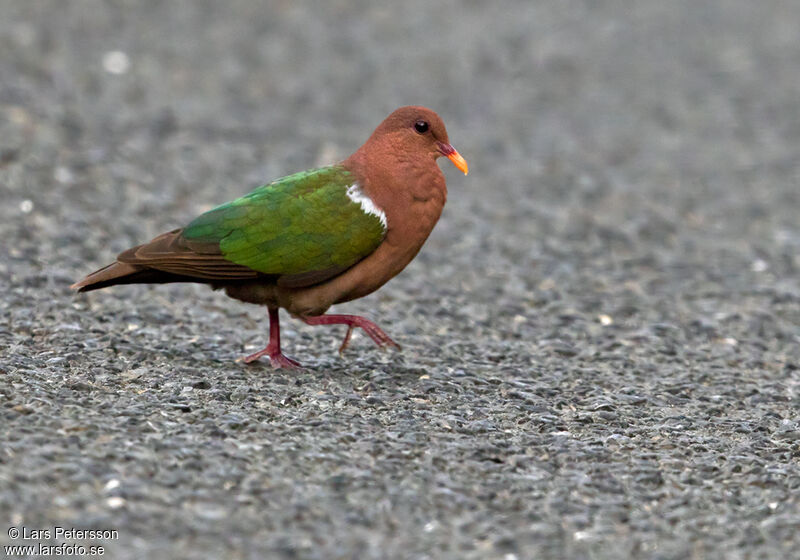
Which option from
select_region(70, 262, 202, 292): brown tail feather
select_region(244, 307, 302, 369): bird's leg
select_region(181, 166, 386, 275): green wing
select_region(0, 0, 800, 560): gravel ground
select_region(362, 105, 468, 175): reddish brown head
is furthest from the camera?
select_region(244, 307, 302, 369): bird's leg

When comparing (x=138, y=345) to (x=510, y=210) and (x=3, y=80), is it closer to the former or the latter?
(x=510, y=210)

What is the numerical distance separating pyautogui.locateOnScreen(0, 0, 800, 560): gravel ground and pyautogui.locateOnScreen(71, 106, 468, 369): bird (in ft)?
1.72

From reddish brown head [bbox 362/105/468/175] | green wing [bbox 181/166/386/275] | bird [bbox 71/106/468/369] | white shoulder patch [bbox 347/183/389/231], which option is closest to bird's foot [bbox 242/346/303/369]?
bird [bbox 71/106/468/369]

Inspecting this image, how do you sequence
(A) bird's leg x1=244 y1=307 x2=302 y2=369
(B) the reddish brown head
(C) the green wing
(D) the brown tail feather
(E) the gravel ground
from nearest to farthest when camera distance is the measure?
(E) the gravel ground < (C) the green wing < (D) the brown tail feather < (B) the reddish brown head < (A) bird's leg x1=244 y1=307 x2=302 y2=369

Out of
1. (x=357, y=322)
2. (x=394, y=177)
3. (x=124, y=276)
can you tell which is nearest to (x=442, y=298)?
(x=357, y=322)

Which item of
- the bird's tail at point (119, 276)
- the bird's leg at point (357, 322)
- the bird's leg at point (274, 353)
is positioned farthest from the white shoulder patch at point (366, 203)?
the bird's tail at point (119, 276)

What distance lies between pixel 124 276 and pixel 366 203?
4.93ft

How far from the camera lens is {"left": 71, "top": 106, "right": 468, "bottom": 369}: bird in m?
6.60

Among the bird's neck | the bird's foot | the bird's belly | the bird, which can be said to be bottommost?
the bird's foot

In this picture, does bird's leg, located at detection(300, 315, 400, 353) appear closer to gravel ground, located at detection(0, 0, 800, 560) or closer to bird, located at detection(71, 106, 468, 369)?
bird, located at detection(71, 106, 468, 369)

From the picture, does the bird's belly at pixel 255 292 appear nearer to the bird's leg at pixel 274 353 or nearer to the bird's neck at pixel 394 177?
the bird's leg at pixel 274 353

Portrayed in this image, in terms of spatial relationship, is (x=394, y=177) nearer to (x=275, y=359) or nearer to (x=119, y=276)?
(x=275, y=359)

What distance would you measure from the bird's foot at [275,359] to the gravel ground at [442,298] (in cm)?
7

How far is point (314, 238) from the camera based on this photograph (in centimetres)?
659
